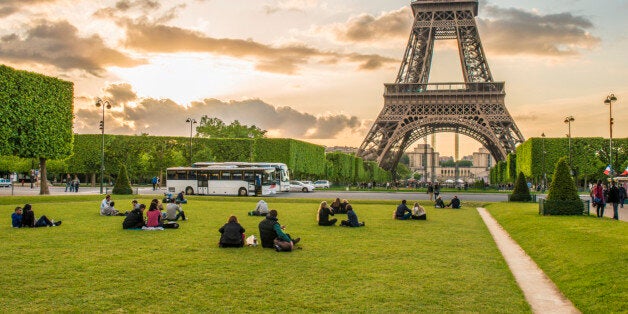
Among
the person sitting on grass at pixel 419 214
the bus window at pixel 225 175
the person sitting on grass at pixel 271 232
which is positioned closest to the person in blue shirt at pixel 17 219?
the person sitting on grass at pixel 271 232

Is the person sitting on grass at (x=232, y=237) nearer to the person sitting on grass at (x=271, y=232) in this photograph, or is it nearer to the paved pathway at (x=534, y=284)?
the person sitting on grass at (x=271, y=232)

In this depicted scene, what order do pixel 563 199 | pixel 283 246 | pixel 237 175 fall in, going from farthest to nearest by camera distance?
pixel 237 175
pixel 563 199
pixel 283 246

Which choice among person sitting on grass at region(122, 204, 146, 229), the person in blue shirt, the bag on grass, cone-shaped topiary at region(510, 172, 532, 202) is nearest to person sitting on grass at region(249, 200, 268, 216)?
person sitting on grass at region(122, 204, 146, 229)

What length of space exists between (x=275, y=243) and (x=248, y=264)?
209cm

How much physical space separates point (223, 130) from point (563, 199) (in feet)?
298

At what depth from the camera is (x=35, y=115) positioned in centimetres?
4141

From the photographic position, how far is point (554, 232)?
17.5 meters

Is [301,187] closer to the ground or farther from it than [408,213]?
farther from it

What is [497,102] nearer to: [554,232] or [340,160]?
[340,160]

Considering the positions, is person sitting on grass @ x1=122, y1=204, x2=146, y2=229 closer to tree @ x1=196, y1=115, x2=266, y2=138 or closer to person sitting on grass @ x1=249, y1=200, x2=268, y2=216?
person sitting on grass @ x1=249, y1=200, x2=268, y2=216

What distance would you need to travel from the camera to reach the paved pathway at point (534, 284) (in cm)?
892

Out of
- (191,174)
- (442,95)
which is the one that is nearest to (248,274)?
(191,174)

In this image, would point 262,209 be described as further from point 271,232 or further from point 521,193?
point 521,193

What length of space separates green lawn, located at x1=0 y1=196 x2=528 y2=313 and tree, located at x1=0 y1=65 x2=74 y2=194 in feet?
81.3
